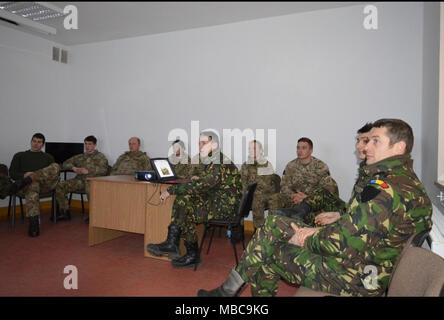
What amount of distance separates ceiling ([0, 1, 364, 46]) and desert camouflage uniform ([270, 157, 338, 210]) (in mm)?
1805

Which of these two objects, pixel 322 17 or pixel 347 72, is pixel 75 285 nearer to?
pixel 347 72

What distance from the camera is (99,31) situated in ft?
16.4

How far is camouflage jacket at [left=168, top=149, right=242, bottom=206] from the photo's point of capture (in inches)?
111

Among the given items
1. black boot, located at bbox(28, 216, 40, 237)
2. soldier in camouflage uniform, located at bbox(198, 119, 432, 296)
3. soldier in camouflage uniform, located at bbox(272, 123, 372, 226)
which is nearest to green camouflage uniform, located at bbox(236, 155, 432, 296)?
soldier in camouflage uniform, located at bbox(198, 119, 432, 296)

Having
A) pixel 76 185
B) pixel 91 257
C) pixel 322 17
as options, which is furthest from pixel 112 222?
pixel 322 17

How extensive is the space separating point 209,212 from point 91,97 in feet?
12.7

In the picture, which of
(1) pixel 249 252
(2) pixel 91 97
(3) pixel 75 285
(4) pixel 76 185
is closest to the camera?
(1) pixel 249 252

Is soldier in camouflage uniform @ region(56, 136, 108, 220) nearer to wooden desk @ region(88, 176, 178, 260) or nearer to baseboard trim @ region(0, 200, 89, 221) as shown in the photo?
baseboard trim @ region(0, 200, 89, 221)

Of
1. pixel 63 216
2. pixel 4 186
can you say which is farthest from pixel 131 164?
pixel 4 186

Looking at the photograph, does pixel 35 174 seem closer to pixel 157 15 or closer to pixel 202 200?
pixel 202 200

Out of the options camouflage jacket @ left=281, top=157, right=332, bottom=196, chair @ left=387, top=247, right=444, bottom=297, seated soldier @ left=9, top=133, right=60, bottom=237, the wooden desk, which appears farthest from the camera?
seated soldier @ left=9, top=133, right=60, bottom=237

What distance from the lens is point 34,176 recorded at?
396cm

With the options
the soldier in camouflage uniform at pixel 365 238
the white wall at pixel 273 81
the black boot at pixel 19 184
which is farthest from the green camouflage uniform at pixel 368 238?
the black boot at pixel 19 184

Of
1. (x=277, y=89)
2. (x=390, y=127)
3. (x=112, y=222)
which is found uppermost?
(x=277, y=89)
